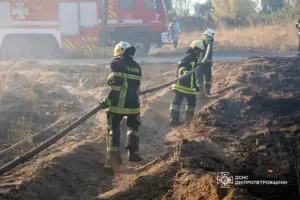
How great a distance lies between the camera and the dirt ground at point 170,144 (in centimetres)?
477

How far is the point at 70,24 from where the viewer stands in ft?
60.8

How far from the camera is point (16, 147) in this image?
6.65 meters

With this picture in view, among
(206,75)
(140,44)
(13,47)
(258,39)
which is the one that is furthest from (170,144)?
(258,39)

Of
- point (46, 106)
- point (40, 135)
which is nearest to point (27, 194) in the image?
point (40, 135)

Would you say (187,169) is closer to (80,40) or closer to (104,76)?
(104,76)

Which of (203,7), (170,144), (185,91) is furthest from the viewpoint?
(203,7)

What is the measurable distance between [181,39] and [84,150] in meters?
19.4

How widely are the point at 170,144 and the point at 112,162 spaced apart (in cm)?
128

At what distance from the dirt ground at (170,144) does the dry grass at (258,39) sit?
9.48 m

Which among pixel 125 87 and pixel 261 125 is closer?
pixel 125 87

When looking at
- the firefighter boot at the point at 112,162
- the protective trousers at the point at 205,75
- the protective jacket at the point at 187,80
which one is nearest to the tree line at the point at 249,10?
the protective trousers at the point at 205,75

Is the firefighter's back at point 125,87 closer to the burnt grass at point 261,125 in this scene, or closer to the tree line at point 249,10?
the burnt grass at point 261,125

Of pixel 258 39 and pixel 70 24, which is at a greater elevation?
pixel 70 24

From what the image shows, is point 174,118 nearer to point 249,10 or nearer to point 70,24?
point 70,24
